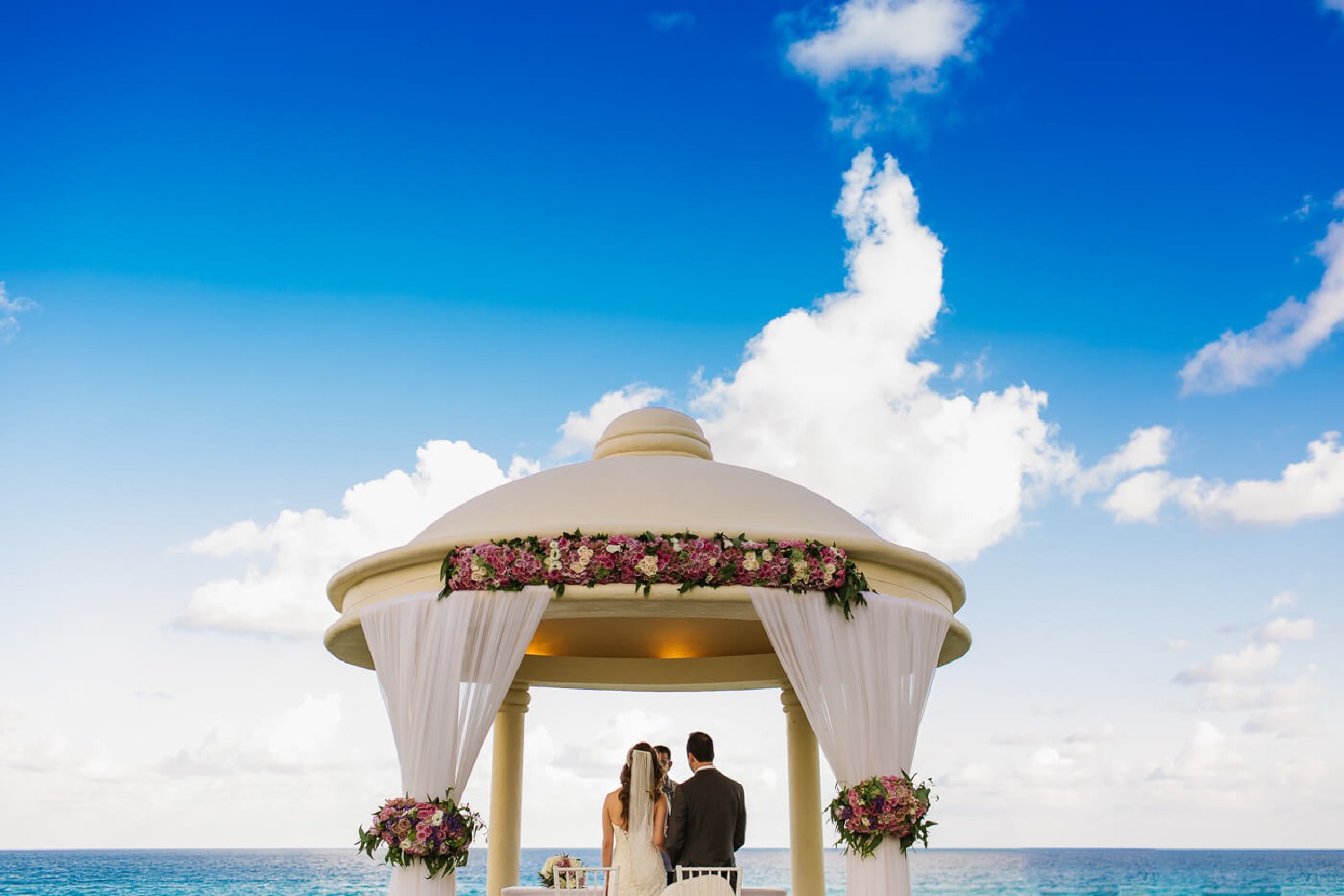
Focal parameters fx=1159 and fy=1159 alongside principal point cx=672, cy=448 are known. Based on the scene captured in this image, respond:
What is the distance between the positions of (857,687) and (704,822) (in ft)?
5.69

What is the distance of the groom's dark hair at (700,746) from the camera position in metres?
9.16

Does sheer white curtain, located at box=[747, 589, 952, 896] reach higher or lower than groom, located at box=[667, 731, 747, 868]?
higher

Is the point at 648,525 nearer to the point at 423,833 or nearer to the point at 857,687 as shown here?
the point at 857,687

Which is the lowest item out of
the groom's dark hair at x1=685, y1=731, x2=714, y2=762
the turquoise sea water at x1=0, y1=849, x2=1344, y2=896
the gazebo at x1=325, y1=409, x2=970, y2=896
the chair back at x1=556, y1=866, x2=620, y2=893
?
the turquoise sea water at x1=0, y1=849, x2=1344, y2=896

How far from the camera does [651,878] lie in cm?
931

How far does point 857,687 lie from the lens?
8.62 meters

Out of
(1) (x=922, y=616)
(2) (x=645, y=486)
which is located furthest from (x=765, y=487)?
(1) (x=922, y=616)

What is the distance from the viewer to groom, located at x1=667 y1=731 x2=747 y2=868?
9.20 m

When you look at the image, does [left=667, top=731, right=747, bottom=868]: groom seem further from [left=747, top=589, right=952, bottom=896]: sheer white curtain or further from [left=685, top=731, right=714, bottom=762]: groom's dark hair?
[left=747, top=589, right=952, bottom=896]: sheer white curtain

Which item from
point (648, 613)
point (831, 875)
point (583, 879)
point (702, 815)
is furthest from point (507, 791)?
point (831, 875)

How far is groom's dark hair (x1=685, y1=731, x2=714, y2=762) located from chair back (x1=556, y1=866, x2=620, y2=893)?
1.07 meters

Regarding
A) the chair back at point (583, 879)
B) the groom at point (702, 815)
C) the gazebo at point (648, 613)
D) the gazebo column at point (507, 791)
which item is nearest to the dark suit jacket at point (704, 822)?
the groom at point (702, 815)

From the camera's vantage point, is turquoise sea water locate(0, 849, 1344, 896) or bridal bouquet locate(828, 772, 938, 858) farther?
turquoise sea water locate(0, 849, 1344, 896)

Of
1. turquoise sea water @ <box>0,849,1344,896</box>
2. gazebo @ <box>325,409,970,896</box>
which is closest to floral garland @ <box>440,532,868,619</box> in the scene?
gazebo @ <box>325,409,970,896</box>
